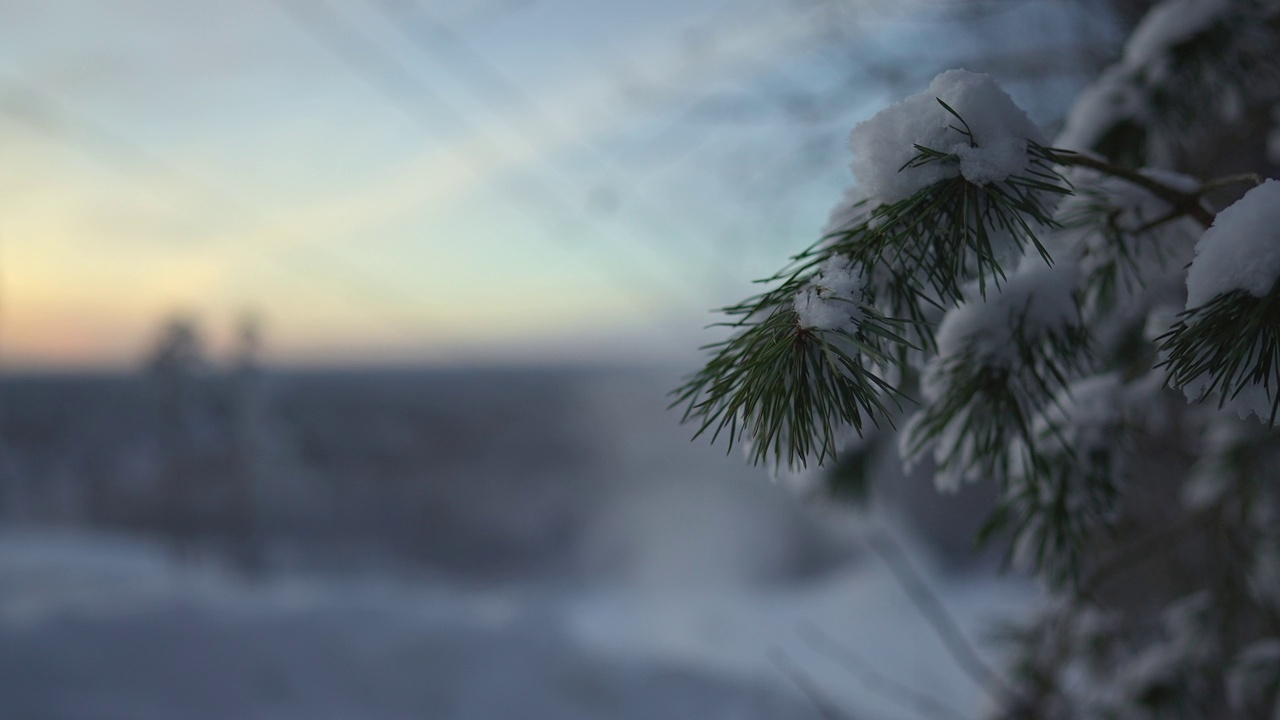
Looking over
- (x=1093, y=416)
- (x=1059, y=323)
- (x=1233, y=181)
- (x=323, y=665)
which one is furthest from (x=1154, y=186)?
(x=323, y=665)

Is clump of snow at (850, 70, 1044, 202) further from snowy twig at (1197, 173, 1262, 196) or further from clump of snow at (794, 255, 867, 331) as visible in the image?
snowy twig at (1197, 173, 1262, 196)

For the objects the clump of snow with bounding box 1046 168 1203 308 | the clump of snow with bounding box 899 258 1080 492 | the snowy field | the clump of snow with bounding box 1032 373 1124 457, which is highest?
the clump of snow with bounding box 1046 168 1203 308

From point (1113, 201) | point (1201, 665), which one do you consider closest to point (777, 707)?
point (1201, 665)

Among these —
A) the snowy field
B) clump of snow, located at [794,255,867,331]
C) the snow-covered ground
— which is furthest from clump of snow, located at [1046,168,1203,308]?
the snow-covered ground

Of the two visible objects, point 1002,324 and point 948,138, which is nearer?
point 948,138

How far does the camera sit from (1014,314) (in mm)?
775

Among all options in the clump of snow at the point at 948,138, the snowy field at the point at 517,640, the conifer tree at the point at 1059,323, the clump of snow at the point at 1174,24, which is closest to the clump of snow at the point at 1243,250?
the conifer tree at the point at 1059,323

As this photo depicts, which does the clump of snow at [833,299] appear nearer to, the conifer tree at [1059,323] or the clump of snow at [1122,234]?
the conifer tree at [1059,323]

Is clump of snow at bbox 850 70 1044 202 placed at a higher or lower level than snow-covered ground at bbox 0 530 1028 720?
higher

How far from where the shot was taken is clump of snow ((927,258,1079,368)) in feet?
2.51

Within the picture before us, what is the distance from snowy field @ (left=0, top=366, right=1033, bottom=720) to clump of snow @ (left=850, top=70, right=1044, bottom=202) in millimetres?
954

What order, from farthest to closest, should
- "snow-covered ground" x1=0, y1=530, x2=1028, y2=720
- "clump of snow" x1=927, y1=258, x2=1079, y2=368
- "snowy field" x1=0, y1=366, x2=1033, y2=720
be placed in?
"snowy field" x1=0, y1=366, x2=1033, y2=720, "snow-covered ground" x1=0, y1=530, x2=1028, y2=720, "clump of snow" x1=927, y1=258, x2=1079, y2=368

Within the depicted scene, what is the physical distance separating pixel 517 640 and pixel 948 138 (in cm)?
412

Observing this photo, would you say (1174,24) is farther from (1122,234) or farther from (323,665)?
(323,665)
